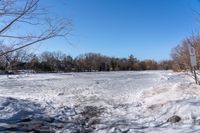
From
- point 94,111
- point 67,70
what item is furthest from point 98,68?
point 94,111

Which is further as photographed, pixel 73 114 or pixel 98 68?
pixel 98 68

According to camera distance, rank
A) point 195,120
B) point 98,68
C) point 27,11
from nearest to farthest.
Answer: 1. point 195,120
2. point 27,11
3. point 98,68

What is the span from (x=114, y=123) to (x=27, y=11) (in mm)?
4217

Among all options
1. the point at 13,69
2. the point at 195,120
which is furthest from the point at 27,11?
the point at 195,120

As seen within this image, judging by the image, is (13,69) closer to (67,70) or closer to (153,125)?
(153,125)

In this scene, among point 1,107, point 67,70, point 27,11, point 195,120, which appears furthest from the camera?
point 67,70

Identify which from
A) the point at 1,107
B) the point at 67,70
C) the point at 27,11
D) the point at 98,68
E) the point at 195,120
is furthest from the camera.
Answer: the point at 98,68

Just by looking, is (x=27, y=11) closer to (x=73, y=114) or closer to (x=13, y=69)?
(x=13, y=69)

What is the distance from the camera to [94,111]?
10.1 meters

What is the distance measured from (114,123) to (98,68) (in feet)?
323

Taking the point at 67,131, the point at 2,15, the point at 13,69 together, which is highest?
the point at 2,15

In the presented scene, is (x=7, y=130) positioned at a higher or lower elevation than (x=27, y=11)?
lower

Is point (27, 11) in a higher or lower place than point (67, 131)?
higher

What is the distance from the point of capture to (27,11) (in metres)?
7.45
